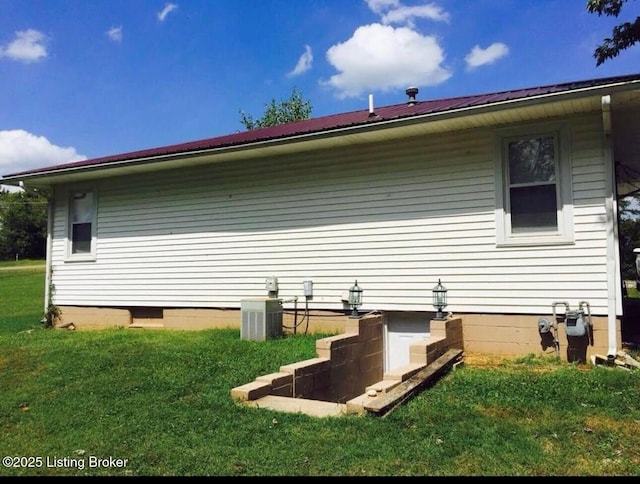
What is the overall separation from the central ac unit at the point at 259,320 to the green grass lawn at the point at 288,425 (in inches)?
47.6

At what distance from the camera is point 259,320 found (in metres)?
7.78

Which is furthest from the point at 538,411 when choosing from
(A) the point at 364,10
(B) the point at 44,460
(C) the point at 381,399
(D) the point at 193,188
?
(A) the point at 364,10

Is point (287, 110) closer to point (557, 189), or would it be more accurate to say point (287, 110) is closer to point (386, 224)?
point (386, 224)

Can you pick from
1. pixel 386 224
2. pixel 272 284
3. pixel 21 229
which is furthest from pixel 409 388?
pixel 21 229

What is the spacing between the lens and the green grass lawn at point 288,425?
131 inches

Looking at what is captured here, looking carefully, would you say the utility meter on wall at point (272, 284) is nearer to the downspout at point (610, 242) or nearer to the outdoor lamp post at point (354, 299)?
the outdoor lamp post at point (354, 299)

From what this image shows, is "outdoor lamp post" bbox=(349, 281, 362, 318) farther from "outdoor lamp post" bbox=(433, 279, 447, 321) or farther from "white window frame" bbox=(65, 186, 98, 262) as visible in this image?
"white window frame" bbox=(65, 186, 98, 262)

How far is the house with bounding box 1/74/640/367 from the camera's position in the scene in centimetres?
639

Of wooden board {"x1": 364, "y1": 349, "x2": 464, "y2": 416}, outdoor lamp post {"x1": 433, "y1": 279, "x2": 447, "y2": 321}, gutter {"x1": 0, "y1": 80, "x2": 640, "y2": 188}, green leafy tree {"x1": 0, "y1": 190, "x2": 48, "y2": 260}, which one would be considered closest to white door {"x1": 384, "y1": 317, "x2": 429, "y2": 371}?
outdoor lamp post {"x1": 433, "y1": 279, "x2": 447, "y2": 321}

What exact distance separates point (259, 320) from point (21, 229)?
2159 inches

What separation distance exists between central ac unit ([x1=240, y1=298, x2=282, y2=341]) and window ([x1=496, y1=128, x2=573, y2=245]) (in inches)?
135

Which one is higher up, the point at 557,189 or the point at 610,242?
the point at 557,189

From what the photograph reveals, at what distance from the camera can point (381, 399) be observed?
14.5 feet

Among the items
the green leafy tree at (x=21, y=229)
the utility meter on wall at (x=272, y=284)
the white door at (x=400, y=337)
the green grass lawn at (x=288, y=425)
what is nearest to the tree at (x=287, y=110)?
the utility meter on wall at (x=272, y=284)
